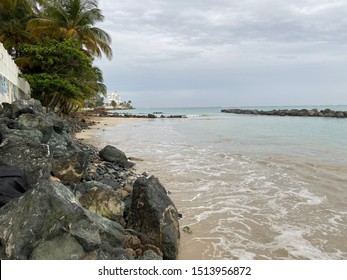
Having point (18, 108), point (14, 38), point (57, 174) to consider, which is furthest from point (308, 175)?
point (14, 38)

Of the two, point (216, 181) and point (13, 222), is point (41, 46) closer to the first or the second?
point (216, 181)

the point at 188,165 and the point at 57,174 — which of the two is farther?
the point at 188,165

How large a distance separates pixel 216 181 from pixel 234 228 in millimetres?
3487

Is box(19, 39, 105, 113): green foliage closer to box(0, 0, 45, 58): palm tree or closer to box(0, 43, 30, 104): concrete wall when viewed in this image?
box(0, 43, 30, 104): concrete wall

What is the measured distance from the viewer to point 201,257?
15.4ft

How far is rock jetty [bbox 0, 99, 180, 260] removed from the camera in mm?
3244

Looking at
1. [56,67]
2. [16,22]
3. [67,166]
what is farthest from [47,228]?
[16,22]

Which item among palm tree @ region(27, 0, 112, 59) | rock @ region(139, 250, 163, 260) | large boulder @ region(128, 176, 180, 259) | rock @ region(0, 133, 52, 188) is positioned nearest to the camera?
rock @ region(139, 250, 163, 260)

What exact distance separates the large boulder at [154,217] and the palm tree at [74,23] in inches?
798

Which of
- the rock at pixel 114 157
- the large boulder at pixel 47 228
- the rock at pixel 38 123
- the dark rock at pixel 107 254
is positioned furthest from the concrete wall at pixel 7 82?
the dark rock at pixel 107 254

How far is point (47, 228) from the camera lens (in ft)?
10.9

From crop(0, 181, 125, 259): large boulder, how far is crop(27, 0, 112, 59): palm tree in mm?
21237

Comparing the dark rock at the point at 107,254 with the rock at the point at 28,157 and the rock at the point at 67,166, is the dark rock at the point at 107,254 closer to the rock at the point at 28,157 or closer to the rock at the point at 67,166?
the rock at the point at 28,157

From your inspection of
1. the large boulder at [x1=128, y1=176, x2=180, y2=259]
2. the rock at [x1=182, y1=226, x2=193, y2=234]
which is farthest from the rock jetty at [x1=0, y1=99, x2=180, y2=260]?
the rock at [x1=182, y1=226, x2=193, y2=234]
